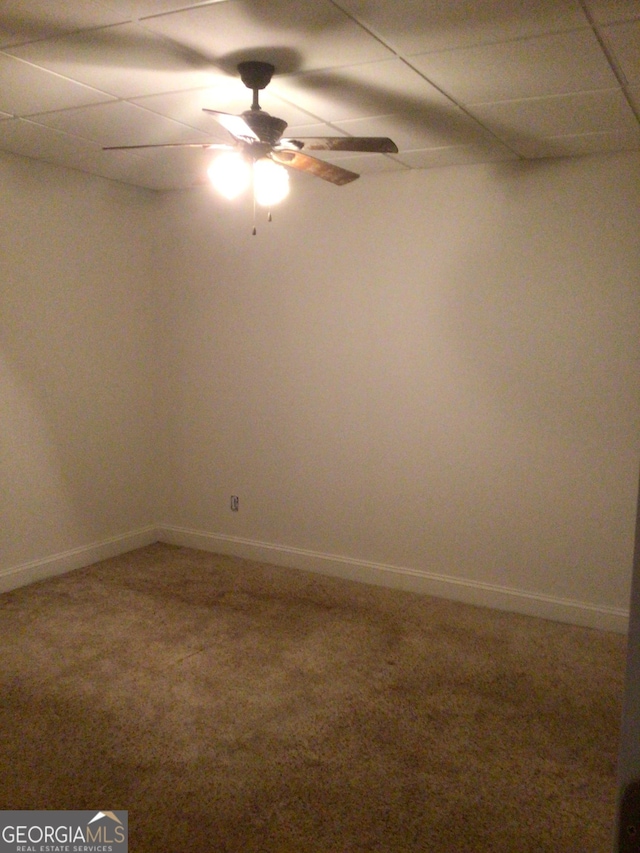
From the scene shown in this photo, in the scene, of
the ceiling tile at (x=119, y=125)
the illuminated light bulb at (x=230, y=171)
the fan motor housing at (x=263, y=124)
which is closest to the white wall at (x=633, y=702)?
the fan motor housing at (x=263, y=124)

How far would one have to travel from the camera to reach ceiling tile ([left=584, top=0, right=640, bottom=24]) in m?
2.06

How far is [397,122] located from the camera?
328cm

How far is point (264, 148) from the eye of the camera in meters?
2.72

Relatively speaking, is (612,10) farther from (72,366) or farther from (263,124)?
(72,366)

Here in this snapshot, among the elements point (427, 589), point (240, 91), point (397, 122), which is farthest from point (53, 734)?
point (397, 122)

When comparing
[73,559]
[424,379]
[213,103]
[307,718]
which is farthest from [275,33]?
[73,559]

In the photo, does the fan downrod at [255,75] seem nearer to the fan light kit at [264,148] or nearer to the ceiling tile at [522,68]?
the fan light kit at [264,148]

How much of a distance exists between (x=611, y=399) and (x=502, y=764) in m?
1.96

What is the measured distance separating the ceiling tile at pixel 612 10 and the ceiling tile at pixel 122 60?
135 cm

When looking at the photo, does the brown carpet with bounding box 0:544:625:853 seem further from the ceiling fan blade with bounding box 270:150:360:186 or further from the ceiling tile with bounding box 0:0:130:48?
the ceiling tile with bounding box 0:0:130:48

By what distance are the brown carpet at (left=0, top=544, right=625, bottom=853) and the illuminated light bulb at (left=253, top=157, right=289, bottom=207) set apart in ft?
7.00

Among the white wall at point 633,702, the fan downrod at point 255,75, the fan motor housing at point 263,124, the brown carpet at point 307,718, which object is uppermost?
the fan downrod at point 255,75

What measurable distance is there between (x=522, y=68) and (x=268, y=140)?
97 cm

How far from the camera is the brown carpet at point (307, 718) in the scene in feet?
7.66
